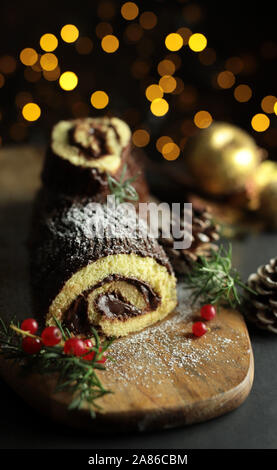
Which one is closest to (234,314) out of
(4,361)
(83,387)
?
(83,387)

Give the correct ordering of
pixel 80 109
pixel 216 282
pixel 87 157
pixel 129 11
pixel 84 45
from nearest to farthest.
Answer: pixel 216 282 < pixel 87 157 < pixel 129 11 < pixel 84 45 < pixel 80 109

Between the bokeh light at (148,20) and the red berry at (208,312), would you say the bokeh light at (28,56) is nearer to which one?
the bokeh light at (148,20)

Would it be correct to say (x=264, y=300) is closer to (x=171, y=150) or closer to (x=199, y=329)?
(x=199, y=329)

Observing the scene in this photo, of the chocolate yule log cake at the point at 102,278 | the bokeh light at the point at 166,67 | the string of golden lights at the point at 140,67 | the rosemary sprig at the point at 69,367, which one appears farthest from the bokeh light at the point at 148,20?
the rosemary sprig at the point at 69,367

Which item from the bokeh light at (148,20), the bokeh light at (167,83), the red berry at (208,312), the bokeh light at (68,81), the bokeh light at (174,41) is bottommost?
the red berry at (208,312)

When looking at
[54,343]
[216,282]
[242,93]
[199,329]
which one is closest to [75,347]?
[54,343]
